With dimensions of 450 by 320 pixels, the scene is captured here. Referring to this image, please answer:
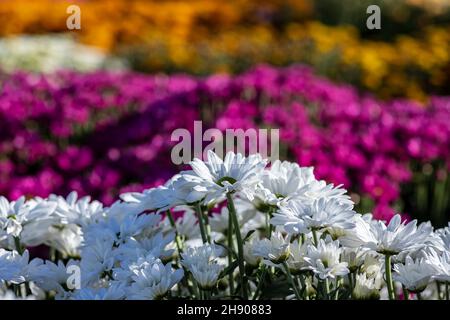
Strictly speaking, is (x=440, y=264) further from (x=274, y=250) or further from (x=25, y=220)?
(x=25, y=220)

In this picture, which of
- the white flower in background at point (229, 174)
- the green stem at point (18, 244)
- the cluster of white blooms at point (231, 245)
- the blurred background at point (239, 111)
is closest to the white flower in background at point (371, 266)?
the cluster of white blooms at point (231, 245)

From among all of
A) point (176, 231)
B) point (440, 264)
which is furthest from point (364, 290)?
point (176, 231)

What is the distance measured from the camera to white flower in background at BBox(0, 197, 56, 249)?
175 cm

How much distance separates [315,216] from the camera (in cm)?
152

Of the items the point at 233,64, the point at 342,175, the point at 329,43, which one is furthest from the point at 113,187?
the point at 329,43

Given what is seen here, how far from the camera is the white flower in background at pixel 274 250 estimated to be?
61.4 inches

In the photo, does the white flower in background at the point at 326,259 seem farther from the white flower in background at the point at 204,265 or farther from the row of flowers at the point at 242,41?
the row of flowers at the point at 242,41

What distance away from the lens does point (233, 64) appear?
8.72 m

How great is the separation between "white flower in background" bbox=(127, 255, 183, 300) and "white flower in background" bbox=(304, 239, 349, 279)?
0.29m

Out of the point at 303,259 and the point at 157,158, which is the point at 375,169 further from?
the point at 303,259

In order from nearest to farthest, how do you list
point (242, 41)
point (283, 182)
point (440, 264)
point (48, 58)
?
1. point (440, 264)
2. point (283, 182)
3. point (48, 58)
4. point (242, 41)

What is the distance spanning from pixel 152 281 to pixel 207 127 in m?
2.67

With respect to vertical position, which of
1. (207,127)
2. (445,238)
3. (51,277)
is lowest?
(51,277)
